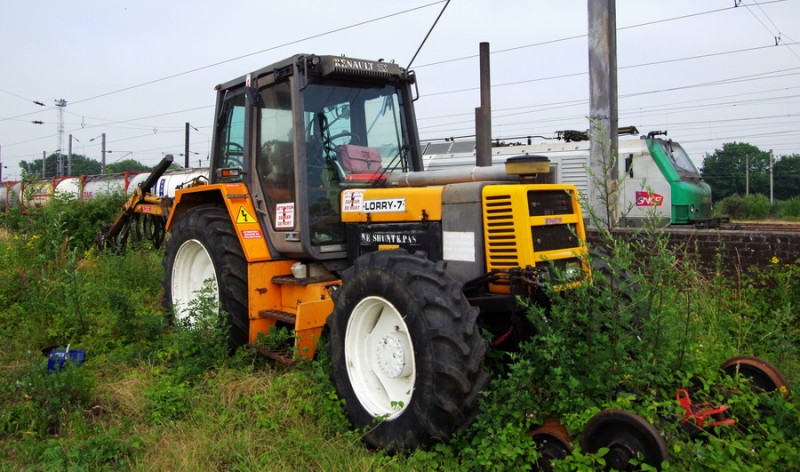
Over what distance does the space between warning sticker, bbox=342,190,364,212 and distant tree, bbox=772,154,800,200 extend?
2269 inches

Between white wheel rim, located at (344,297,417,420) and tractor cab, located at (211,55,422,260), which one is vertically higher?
tractor cab, located at (211,55,422,260)

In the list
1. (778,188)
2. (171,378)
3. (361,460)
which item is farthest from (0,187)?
(778,188)

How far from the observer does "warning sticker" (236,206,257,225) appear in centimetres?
550

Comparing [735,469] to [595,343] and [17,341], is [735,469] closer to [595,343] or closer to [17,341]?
[595,343]

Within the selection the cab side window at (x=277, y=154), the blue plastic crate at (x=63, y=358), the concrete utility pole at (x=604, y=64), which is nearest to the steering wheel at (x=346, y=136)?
the cab side window at (x=277, y=154)

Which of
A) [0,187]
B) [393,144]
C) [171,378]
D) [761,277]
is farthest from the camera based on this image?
[0,187]

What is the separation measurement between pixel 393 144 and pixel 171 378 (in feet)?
8.79

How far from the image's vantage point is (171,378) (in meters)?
4.92

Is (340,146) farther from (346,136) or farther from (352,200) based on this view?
(352,200)

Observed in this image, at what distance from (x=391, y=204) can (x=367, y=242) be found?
430 millimetres

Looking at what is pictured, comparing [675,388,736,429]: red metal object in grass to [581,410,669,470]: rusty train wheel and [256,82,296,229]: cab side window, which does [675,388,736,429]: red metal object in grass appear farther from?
[256,82,296,229]: cab side window

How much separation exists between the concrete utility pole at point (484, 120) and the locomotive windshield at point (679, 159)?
300 inches

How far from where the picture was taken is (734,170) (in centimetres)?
6084

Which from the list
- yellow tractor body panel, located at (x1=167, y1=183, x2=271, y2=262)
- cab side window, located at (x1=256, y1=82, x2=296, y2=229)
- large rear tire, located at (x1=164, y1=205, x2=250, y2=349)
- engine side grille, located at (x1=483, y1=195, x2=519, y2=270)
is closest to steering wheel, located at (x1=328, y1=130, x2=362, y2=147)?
cab side window, located at (x1=256, y1=82, x2=296, y2=229)
